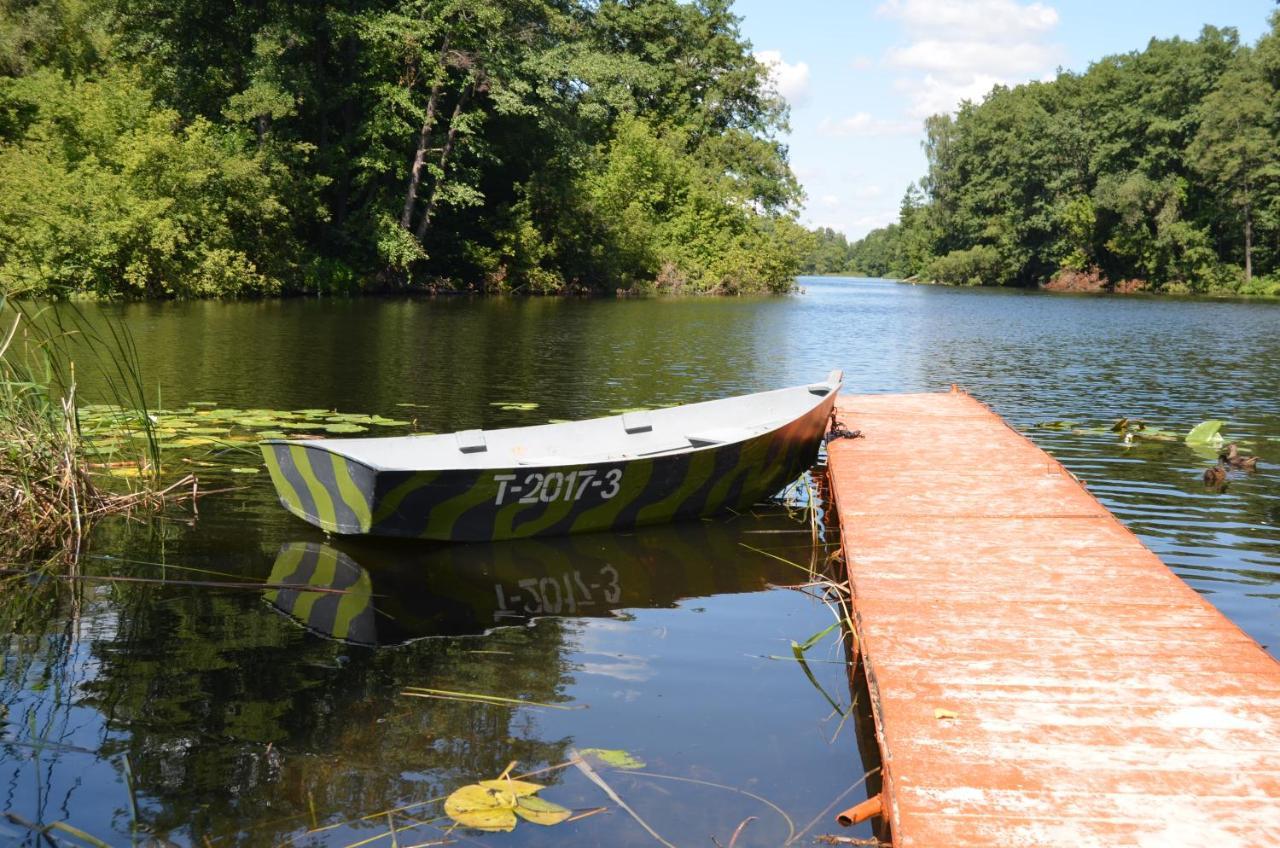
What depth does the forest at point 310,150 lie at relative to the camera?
29.6 m

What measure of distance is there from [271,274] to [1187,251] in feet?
176

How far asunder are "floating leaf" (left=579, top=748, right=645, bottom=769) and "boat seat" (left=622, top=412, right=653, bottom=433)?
5145 millimetres

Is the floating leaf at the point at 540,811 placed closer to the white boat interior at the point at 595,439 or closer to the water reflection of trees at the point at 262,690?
the water reflection of trees at the point at 262,690

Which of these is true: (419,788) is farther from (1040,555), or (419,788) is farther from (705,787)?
(1040,555)

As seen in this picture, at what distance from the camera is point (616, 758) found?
4.73 m

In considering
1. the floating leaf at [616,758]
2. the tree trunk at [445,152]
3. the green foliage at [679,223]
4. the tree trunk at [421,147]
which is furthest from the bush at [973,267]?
the floating leaf at [616,758]

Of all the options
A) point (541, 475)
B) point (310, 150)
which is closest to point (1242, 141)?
point (310, 150)

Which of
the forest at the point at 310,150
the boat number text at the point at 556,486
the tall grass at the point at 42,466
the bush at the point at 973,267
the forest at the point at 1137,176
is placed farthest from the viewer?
the bush at the point at 973,267

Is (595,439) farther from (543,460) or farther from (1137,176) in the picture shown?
(1137,176)

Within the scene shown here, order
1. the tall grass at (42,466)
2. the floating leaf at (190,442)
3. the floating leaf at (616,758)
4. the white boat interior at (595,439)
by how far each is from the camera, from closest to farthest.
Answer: the floating leaf at (616,758) → the tall grass at (42,466) → the white boat interior at (595,439) → the floating leaf at (190,442)

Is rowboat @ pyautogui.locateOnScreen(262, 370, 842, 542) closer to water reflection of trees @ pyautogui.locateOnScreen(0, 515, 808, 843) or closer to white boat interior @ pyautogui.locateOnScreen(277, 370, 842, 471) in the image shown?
white boat interior @ pyautogui.locateOnScreen(277, 370, 842, 471)

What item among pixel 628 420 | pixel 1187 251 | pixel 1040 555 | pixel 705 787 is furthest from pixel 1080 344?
pixel 1187 251

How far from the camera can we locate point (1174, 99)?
213ft

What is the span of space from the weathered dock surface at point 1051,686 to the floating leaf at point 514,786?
142 cm
